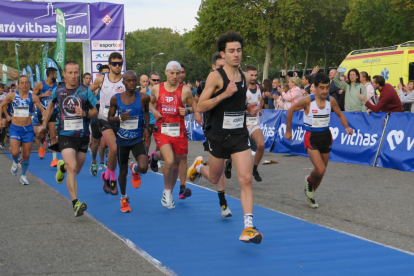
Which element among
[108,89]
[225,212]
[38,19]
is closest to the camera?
[225,212]

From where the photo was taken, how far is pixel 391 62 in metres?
20.3

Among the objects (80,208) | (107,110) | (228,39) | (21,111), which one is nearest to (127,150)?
(80,208)

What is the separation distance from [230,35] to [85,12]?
15.3m

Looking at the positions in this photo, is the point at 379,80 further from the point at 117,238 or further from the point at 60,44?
the point at 117,238

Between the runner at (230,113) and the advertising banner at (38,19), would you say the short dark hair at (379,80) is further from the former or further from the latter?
the advertising banner at (38,19)

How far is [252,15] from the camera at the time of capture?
164ft

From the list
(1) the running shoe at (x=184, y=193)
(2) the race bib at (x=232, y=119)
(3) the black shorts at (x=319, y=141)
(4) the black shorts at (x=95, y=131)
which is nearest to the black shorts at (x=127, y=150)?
(1) the running shoe at (x=184, y=193)

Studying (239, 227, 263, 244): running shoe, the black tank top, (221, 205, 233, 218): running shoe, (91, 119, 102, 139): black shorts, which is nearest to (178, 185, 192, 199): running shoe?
(221, 205, 233, 218): running shoe

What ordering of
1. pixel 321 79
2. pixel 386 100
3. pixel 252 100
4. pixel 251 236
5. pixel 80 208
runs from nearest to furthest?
pixel 251 236 → pixel 80 208 → pixel 321 79 → pixel 252 100 → pixel 386 100

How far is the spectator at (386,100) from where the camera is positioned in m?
13.1

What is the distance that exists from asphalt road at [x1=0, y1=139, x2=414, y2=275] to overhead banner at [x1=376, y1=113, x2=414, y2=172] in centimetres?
28

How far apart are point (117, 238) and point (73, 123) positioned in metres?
1.94

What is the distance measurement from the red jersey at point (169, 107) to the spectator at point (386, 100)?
5.98m

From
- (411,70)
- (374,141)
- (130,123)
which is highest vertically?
(411,70)
